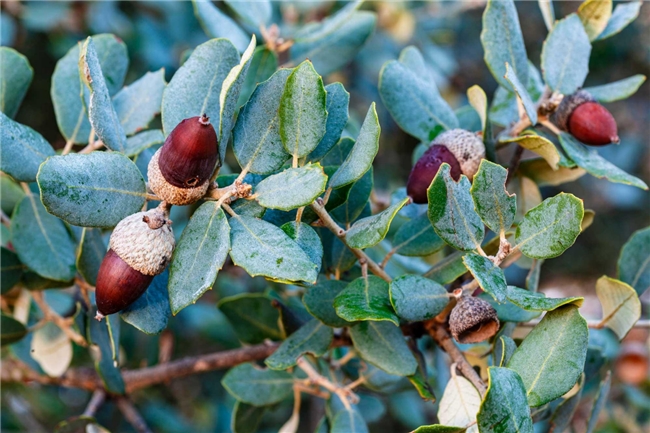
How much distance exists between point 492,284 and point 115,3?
1.92 metres

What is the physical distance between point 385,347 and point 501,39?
1.64 feet

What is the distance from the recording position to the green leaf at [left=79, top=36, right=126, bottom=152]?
28.4 inches

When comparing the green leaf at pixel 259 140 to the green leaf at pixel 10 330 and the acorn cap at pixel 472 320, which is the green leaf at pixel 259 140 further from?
the green leaf at pixel 10 330

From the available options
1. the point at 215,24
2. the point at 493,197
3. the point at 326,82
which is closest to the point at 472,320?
the point at 493,197

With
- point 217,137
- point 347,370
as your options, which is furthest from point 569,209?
point 347,370

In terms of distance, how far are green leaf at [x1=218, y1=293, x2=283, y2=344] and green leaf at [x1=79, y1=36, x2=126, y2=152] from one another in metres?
0.46

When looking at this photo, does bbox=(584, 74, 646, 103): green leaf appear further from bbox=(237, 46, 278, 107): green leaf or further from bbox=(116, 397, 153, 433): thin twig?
bbox=(116, 397, 153, 433): thin twig

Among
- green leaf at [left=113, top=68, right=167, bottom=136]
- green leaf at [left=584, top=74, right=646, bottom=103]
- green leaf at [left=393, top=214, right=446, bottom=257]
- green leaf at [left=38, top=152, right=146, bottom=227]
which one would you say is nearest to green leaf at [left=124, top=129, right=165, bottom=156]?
green leaf at [left=113, top=68, right=167, bottom=136]

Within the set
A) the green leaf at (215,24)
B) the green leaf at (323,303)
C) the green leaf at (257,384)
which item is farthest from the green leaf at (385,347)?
the green leaf at (215,24)

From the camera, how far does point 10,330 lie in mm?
1229

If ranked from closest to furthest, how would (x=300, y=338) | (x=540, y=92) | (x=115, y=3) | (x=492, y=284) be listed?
(x=492, y=284), (x=300, y=338), (x=540, y=92), (x=115, y=3)

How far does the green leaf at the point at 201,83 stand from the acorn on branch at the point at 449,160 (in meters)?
0.30

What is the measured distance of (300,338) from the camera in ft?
3.14

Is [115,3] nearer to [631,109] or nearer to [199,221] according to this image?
[199,221]
